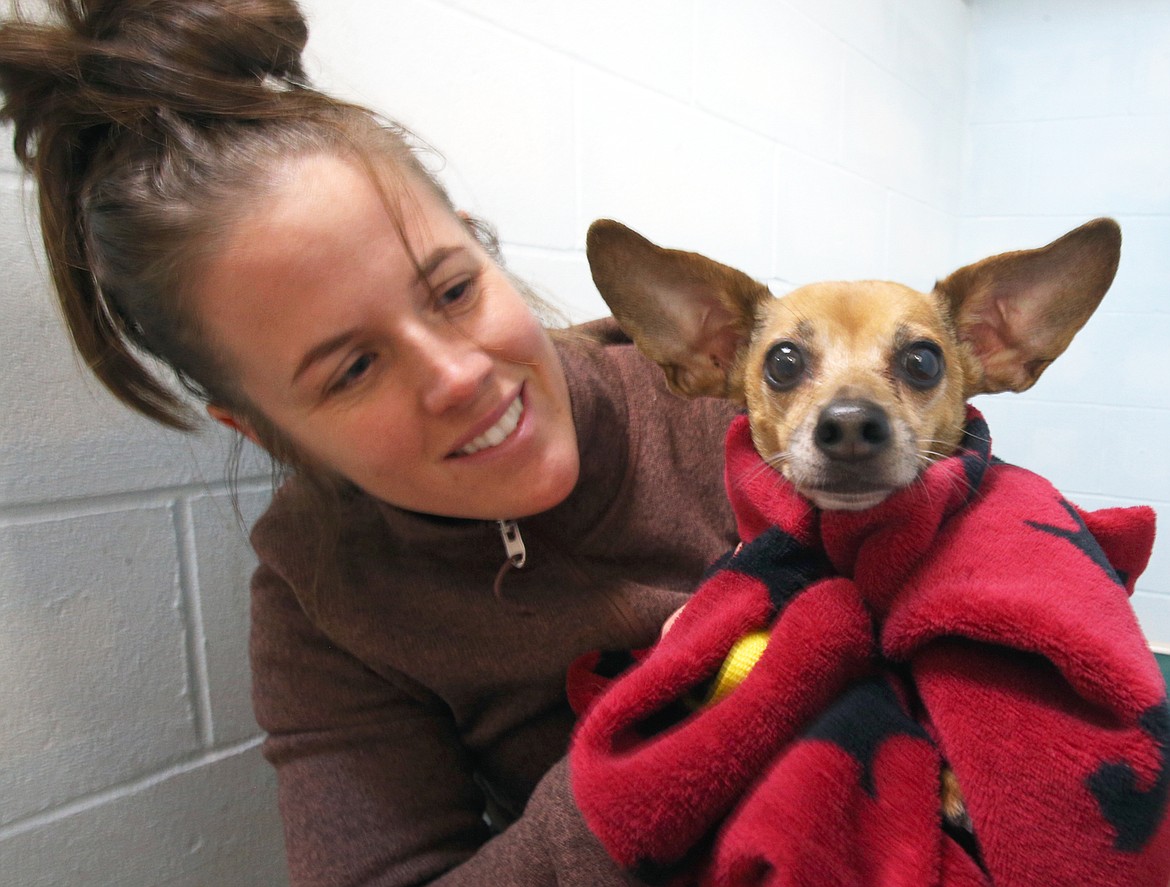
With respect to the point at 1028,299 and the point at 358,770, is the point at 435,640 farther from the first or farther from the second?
the point at 1028,299

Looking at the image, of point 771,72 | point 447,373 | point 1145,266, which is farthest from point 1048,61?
point 447,373

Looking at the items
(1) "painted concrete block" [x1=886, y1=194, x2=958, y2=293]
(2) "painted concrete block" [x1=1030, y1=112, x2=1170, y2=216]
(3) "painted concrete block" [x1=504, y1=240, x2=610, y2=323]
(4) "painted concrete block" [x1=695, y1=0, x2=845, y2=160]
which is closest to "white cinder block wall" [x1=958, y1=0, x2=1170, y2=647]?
(2) "painted concrete block" [x1=1030, y1=112, x2=1170, y2=216]

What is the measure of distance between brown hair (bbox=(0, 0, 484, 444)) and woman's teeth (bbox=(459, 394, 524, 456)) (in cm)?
A: 25

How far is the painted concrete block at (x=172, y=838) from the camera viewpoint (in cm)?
83

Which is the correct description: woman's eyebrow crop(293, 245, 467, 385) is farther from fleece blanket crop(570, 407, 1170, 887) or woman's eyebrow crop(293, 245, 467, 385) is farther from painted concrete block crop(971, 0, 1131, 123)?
painted concrete block crop(971, 0, 1131, 123)

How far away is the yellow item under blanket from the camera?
55 cm

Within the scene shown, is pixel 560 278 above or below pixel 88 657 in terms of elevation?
above

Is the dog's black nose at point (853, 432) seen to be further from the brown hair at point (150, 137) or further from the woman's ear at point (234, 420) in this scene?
the woman's ear at point (234, 420)

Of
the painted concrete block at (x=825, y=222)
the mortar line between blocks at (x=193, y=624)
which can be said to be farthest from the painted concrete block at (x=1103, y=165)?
the mortar line between blocks at (x=193, y=624)

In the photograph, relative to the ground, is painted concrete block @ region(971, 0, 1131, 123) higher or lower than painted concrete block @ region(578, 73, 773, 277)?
higher

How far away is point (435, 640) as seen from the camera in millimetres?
841

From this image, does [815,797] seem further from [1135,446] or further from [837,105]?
[1135,446]

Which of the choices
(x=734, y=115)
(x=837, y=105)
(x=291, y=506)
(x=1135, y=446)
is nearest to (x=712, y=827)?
(x=291, y=506)

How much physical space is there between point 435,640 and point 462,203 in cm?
65
